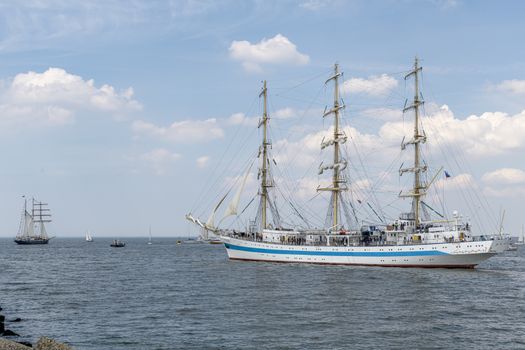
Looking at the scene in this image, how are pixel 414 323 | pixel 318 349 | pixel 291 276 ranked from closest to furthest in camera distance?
pixel 318 349 < pixel 414 323 < pixel 291 276

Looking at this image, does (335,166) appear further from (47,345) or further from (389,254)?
(47,345)

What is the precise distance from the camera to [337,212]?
78.4m

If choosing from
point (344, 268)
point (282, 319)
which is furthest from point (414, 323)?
point (344, 268)

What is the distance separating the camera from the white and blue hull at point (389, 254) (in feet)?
206

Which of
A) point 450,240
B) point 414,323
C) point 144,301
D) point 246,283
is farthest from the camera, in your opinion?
point 450,240

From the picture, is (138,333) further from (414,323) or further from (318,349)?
(414,323)

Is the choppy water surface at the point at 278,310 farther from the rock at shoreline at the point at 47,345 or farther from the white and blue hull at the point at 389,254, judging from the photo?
the rock at shoreline at the point at 47,345

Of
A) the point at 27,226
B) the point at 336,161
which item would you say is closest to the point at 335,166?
the point at 336,161

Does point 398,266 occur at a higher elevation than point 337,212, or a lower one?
lower

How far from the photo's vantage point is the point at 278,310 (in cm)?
3553

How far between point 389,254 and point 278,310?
1312 inches

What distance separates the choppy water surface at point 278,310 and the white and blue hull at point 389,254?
3.75 metres

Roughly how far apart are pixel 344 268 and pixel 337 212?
1431 centimetres

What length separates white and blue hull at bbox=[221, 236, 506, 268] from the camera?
62.8 m
